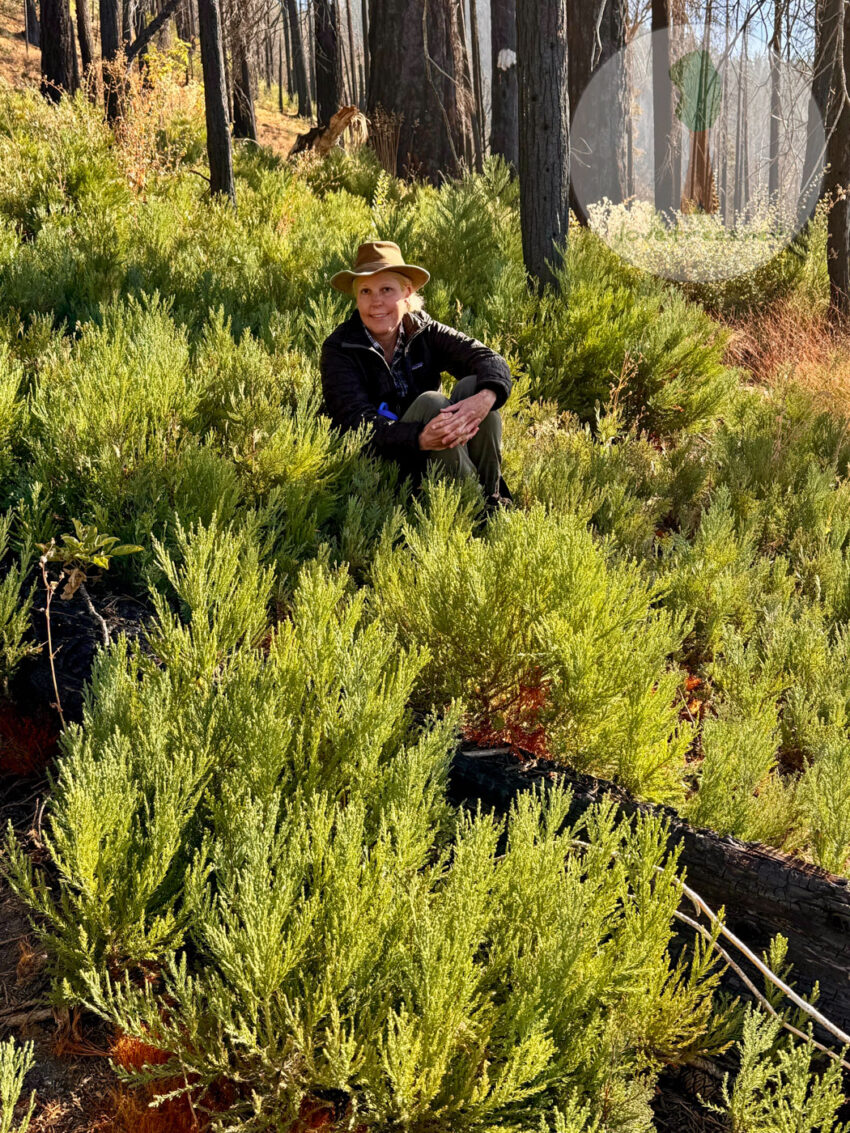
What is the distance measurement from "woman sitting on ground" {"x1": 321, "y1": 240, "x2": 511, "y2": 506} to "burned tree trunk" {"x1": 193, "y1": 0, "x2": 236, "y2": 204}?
4219mm

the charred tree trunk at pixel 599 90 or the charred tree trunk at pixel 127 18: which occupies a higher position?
the charred tree trunk at pixel 127 18

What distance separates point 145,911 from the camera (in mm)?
1929

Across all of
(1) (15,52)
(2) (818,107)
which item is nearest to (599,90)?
(2) (818,107)

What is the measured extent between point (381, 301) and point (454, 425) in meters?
0.79

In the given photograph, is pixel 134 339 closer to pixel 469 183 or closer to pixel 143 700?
pixel 143 700

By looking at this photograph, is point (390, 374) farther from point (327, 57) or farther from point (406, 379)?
point (327, 57)

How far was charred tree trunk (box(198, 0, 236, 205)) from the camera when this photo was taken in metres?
7.39

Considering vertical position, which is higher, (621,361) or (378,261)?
(378,261)

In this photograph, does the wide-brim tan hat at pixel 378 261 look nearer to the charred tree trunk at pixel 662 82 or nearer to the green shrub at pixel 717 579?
the green shrub at pixel 717 579

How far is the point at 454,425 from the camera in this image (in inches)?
153

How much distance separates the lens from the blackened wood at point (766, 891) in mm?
2162

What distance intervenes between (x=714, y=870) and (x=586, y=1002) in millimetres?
631

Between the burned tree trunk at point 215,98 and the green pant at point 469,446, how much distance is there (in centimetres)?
489

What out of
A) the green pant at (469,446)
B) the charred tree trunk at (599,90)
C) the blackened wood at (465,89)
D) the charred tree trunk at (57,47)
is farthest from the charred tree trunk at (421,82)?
the green pant at (469,446)
